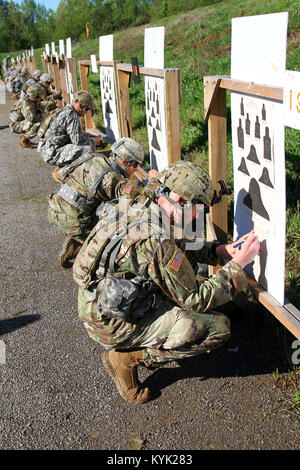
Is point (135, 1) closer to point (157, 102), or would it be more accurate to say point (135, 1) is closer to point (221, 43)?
point (221, 43)

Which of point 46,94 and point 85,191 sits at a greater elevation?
point 46,94

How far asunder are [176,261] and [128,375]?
833 millimetres

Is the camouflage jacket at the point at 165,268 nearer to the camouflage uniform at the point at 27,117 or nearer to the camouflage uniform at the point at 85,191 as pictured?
the camouflage uniform at the point at 85,191

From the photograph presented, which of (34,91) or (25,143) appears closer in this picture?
(34,91)

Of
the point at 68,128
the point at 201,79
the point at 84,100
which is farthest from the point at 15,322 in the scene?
the point at 201,79

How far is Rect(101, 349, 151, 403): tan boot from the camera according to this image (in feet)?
9.41

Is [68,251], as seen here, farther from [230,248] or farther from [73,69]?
[73,69]

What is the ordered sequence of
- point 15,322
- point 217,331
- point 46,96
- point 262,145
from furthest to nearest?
point 46,96
point 15,322
point 217,331
point 262,145

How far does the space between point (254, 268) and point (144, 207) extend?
815mm

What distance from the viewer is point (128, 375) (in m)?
2.88

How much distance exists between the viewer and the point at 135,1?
54.5 meters

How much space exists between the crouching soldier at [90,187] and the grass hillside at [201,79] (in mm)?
1223

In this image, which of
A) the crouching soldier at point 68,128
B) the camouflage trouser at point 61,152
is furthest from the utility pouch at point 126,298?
the crouching soldier at point 68,128
